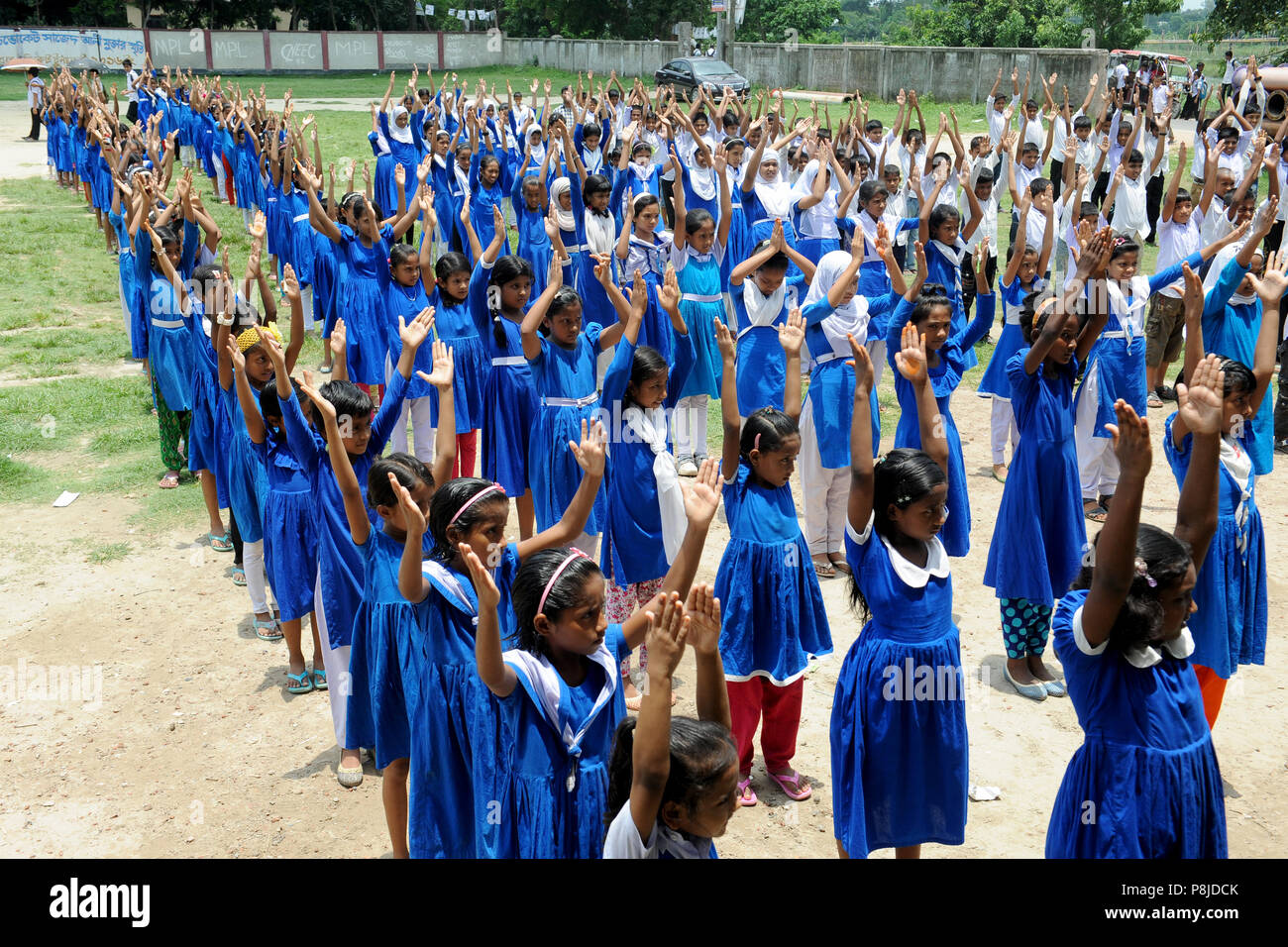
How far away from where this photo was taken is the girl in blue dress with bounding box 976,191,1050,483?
733cm

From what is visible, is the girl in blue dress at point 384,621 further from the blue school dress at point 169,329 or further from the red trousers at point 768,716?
the blue school dress at point 169,329

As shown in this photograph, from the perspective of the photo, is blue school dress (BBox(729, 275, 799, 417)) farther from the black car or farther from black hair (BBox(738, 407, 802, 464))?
the black car

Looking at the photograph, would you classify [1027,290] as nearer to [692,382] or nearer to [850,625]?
[692,382]

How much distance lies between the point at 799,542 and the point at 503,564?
1353 mm

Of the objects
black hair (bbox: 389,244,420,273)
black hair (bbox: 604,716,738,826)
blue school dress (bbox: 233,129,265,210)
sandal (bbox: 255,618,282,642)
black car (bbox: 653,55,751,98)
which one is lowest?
sandal (bbox: 255,618,282,642)

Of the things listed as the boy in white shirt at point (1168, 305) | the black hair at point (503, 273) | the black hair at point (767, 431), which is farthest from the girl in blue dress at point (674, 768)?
the boy in white shirt at point (1168, 305)

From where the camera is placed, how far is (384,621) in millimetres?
3764

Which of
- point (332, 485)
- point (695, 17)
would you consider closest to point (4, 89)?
point (695, 17)

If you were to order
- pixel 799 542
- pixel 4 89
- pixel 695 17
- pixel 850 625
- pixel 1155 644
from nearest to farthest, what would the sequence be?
pixel 1155 644
pixel 799 542
pixel 850 625
pixel 4 89
pixel 695 17

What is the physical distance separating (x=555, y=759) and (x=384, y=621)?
1045mm

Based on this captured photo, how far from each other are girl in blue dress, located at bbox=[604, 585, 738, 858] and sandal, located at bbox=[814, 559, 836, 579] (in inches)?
155

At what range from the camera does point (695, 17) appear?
153 feet

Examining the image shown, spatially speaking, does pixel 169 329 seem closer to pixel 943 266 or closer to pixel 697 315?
pixel 697 315

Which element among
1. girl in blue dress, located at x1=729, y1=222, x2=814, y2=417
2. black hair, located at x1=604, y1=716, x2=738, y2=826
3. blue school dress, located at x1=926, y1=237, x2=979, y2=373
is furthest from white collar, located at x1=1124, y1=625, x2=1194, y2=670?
blue school dress, located at x1=926, y1=237, x2=979, y2=373
